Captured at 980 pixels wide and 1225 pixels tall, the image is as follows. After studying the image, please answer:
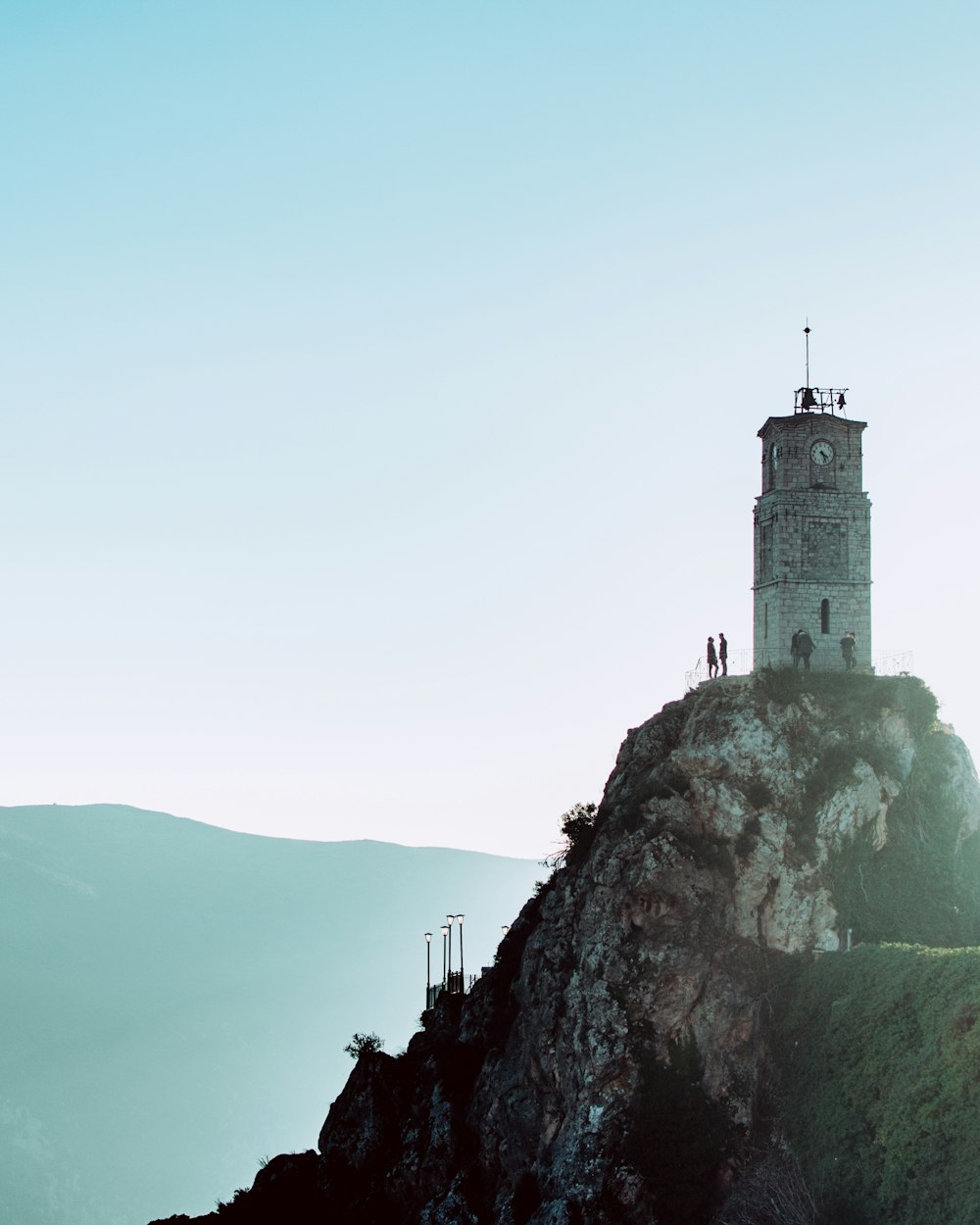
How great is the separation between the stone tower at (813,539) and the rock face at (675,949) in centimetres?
434

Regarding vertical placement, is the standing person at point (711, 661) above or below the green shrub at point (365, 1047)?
above

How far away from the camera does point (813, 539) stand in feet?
209

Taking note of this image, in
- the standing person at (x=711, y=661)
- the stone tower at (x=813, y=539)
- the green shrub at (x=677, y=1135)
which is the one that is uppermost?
the stone tower at (x=813, y=539)

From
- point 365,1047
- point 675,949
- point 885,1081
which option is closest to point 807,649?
point 675,949

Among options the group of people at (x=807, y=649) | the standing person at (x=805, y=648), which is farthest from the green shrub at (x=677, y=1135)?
the group of people at (x=807, y=649)

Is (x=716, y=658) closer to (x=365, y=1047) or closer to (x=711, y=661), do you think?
(x=711, y=661)

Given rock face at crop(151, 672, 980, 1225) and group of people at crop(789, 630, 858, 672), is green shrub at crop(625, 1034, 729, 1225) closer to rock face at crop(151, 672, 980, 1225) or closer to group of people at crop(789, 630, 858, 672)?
rock face at crop(151, 672, 980, 1225)

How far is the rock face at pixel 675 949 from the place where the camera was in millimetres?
49406

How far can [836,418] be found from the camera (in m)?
64.8

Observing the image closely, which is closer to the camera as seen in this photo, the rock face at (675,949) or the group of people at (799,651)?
the rock face at (675,949)

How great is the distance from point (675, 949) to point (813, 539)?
22477mm

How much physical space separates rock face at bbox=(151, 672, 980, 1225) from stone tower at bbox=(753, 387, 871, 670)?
4.34m

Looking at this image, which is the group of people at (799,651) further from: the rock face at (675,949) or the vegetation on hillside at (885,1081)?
the vegetation on hillside at (885,1081)

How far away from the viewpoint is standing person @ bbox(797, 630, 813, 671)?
199 feet
